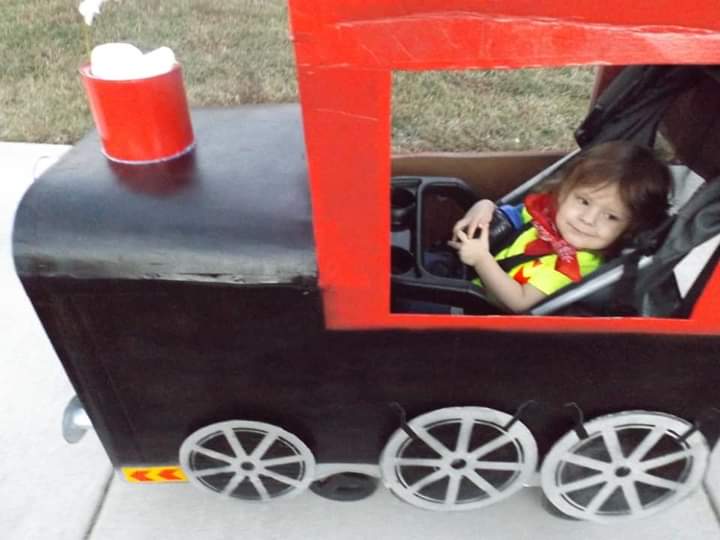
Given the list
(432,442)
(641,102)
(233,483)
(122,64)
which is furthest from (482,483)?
(122,64)

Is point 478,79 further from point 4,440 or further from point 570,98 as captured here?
point 4,440

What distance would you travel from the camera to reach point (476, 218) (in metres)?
1.45

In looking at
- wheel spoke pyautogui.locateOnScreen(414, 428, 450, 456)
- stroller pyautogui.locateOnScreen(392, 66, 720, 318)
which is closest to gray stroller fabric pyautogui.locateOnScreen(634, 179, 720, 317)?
stroller pyautogui.locateOnScreen(392, 66, 720, 318)

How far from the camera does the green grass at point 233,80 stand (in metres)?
2.92

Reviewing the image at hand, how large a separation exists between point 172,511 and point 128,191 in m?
0.74

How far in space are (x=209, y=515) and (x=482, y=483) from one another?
0.58m

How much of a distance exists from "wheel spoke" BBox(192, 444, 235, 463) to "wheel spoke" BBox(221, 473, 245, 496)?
0.05 m

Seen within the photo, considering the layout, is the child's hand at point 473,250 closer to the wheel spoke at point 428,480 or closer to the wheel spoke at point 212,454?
the wheel spoke at point 428,480

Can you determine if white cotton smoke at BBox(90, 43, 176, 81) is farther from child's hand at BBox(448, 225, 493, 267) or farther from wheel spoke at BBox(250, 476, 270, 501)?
wheel spoke at BBox(250, 476, 270, 501)

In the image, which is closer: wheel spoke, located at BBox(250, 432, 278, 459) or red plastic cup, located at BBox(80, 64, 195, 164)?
red plastic cup, located at BBox(80, 64, 195, 164)

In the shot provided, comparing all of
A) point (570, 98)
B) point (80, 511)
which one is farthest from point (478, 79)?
point (80, 511)

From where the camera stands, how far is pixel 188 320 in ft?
3.51

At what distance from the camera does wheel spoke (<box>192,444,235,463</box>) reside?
1265mm

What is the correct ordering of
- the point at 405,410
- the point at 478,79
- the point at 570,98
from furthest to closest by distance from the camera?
the point at 478,79, the point at 570,98, the point at 405,410
